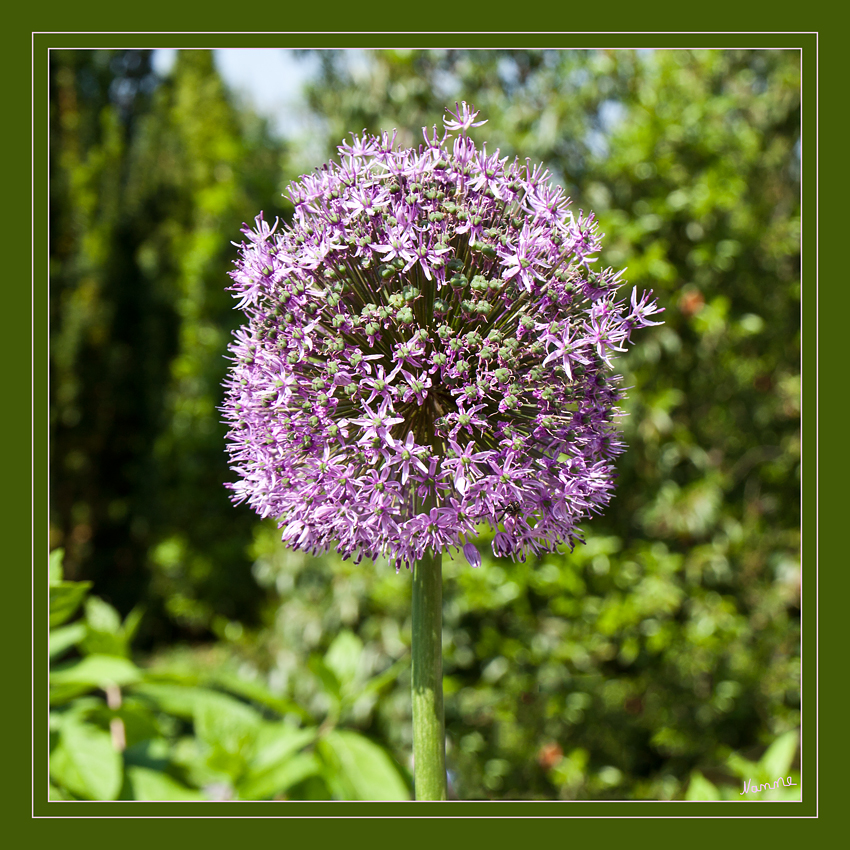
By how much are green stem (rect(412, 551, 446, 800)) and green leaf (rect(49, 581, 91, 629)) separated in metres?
1.16

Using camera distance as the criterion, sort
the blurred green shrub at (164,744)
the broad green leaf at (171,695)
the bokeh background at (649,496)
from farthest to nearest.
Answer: the bokeh background at (649,496)
the broad green leaf at (171,695)
the blurred green shrub at (164,744)

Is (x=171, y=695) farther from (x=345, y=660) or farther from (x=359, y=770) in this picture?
(x=359, y=770)

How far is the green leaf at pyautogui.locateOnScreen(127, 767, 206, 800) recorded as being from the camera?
2.32 metres

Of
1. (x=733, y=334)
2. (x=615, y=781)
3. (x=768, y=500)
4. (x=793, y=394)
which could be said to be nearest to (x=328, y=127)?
(x=733, y=334)

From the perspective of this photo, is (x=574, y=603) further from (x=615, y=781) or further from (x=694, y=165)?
(x=694, y=165)

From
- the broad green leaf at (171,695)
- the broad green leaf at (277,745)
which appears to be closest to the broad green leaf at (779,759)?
the broad green leaf at (277,745)

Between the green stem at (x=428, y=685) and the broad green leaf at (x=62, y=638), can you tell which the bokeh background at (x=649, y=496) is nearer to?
the broad green leaf at (x=62, y=638)

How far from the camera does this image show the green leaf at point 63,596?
223 centimetres

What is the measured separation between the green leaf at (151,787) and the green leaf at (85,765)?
5.7 inches

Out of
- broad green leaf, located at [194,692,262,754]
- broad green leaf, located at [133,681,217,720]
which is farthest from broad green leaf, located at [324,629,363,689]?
broad green leaf, located at [133,681,217,720]

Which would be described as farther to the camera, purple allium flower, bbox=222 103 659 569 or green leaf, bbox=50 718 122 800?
green leaf, bbox=50 718 122 800

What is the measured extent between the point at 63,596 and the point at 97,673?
0.34m

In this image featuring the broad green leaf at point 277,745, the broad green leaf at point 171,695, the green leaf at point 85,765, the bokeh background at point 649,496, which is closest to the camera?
the green leaf at point 85,765
